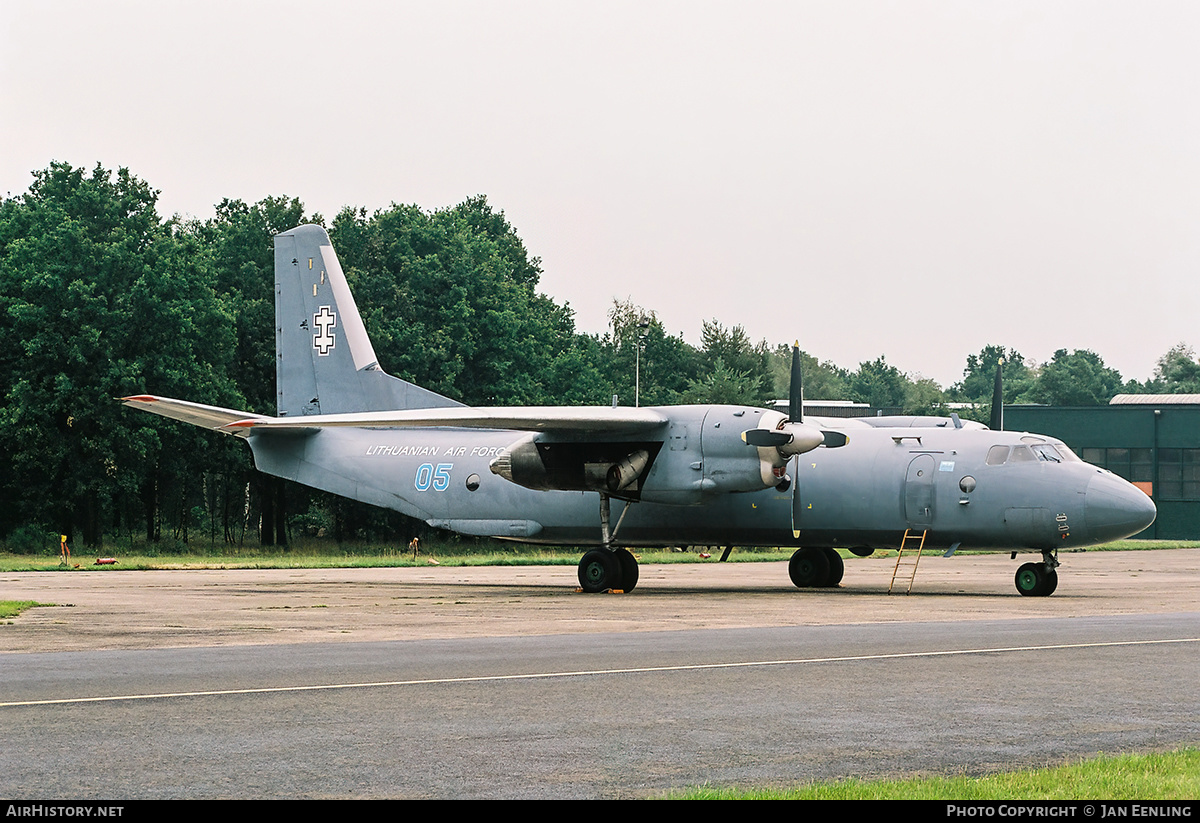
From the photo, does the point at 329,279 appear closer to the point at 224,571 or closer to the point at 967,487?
the point at 224,571

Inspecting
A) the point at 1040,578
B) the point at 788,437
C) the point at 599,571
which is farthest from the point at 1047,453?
the point at 599,571

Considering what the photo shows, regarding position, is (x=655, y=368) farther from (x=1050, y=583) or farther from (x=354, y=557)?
(x=1050, y=583)

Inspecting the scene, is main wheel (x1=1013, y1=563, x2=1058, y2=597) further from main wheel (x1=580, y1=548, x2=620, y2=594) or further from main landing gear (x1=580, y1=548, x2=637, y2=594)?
main wheel (x1=580, y1=548, x2=620, y2=594)

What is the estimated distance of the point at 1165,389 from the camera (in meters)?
178

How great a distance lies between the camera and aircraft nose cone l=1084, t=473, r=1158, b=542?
83.9 ft

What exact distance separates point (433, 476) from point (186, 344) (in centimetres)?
2720

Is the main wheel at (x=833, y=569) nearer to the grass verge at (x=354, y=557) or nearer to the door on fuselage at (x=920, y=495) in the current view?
the door on fuselage at (x=920, y=495)

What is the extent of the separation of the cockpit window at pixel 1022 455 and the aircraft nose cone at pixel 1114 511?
1260mm

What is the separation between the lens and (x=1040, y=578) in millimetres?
26531

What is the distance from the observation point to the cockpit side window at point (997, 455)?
26734 millimetres

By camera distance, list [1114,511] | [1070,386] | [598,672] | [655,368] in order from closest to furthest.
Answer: [598,672], [1114,511], [655,368], [1070,386]

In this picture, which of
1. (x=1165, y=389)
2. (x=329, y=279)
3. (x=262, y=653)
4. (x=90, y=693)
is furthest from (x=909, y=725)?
(x=1165, y=389)

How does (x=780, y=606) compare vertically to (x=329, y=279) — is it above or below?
below

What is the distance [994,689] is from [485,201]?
284 ft
